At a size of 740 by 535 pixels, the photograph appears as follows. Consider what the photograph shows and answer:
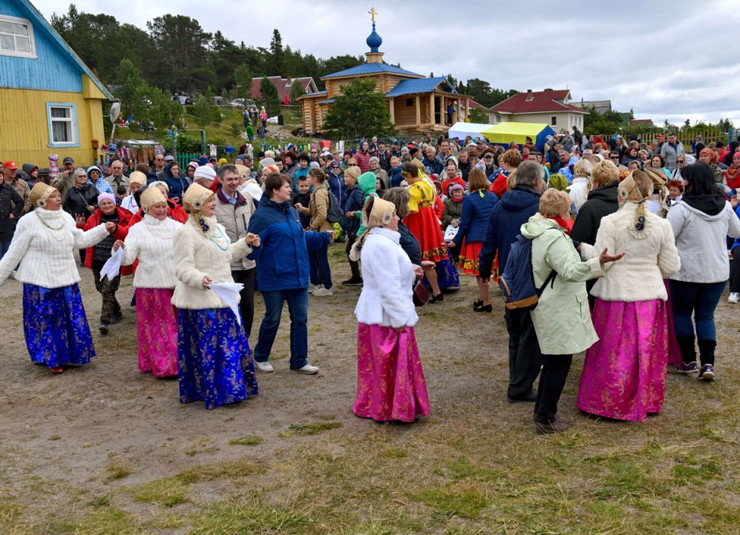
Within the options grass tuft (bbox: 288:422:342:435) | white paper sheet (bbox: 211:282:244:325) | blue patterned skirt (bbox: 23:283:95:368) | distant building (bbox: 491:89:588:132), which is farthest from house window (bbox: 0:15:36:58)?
distant building (bbox: 491:89:588:132)

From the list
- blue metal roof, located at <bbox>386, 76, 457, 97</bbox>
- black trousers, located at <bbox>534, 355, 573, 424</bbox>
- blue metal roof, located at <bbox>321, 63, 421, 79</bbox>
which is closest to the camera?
black trousers, located at <bbox>534, 355, 573, 424</bbox>

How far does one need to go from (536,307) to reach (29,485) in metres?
3.76

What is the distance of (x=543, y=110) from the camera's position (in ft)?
241

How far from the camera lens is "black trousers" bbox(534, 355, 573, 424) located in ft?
16.1

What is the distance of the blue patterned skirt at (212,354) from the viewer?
222 inches

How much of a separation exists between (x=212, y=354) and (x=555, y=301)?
2.87 metres

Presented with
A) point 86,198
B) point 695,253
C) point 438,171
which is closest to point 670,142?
point 438,171

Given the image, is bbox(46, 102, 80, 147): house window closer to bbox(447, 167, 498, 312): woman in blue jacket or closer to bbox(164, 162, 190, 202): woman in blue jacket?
bbox(164, 162, 190, 202): woman in blue jacket

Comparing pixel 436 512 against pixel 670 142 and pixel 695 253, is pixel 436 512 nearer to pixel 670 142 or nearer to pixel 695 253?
pixel 695 253

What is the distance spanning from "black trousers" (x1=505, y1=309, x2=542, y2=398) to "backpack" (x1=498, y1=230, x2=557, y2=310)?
419mm

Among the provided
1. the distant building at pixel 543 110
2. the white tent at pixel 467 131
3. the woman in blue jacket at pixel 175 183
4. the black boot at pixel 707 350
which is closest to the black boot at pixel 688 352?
the black boot at pixel 707 350

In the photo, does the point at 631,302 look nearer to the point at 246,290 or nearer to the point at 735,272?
the point at 246,290

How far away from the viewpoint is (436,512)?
392 centimetres

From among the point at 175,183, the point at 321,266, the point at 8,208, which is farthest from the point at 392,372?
the point at 8,208
